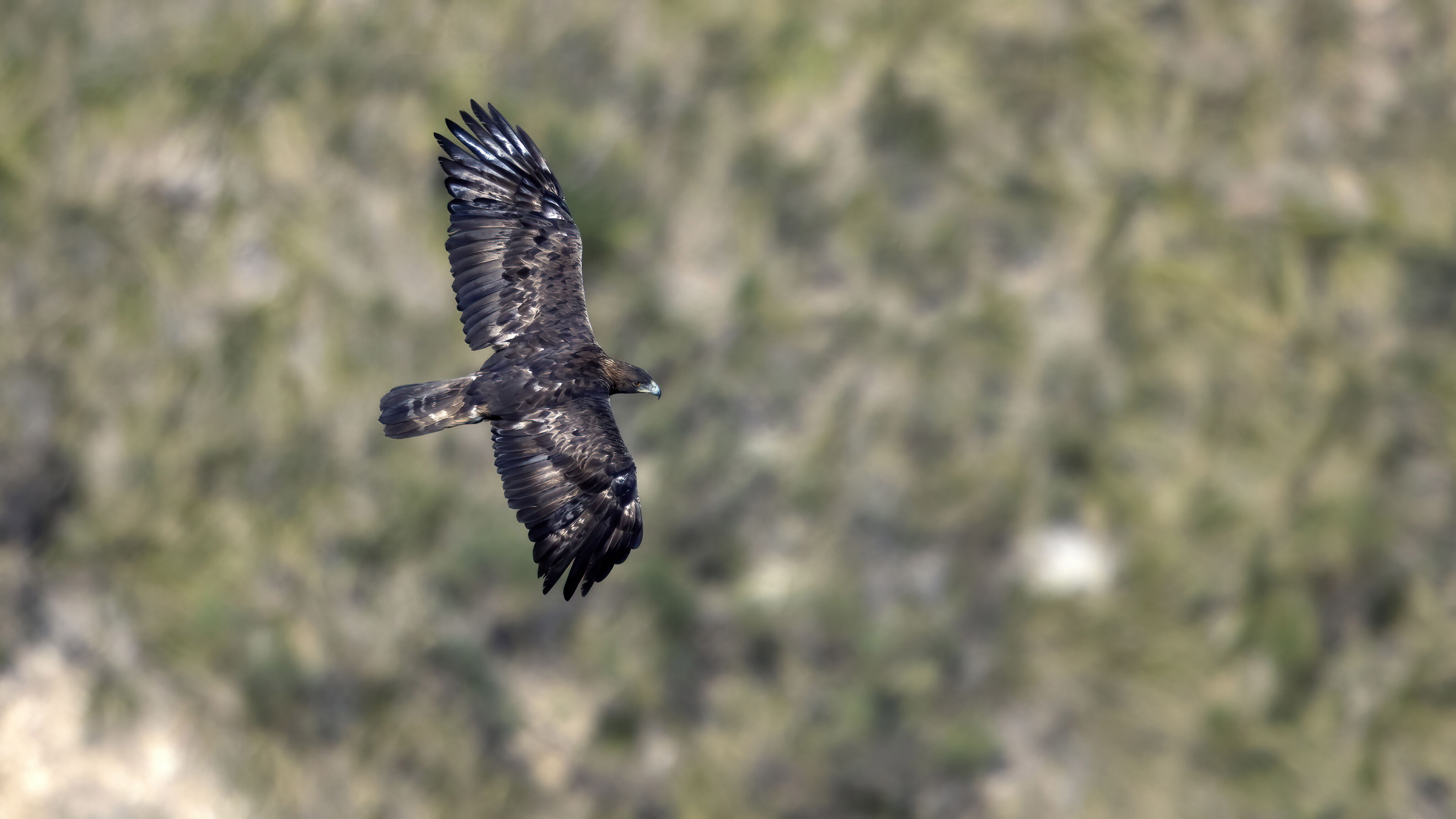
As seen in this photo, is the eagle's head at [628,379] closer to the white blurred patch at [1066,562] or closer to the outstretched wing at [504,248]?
the outstretched wing at [504,248]

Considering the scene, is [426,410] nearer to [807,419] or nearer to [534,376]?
[534,376]

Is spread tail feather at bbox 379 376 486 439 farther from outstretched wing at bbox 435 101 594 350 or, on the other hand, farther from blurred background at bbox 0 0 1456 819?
blurred background at bbox 0 0 1456 819

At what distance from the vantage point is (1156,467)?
65.5 ft

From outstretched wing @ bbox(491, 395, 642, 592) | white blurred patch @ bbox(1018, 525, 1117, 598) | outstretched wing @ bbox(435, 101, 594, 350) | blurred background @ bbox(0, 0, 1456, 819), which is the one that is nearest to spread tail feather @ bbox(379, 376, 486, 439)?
outstretched wing @ bbox(491, 395, 642, 592)

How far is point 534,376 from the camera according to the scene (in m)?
10.9

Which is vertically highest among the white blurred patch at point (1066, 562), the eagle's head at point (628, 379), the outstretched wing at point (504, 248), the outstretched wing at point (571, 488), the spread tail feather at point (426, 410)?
the white blurred patch at point (1066, 562)

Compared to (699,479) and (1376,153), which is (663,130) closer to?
(699,479)

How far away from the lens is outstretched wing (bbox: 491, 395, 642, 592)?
33.6 feet

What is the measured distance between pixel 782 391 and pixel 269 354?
237 inches

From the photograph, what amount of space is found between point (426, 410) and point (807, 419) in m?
9.39

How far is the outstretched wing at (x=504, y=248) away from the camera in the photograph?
1147 cm

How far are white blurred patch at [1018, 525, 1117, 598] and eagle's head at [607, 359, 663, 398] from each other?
9.68 metres

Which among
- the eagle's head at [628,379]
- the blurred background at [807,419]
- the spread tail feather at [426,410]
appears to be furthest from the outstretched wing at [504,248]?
the blurred background at [807,419]

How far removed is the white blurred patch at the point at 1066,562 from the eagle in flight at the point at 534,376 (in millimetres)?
9695
